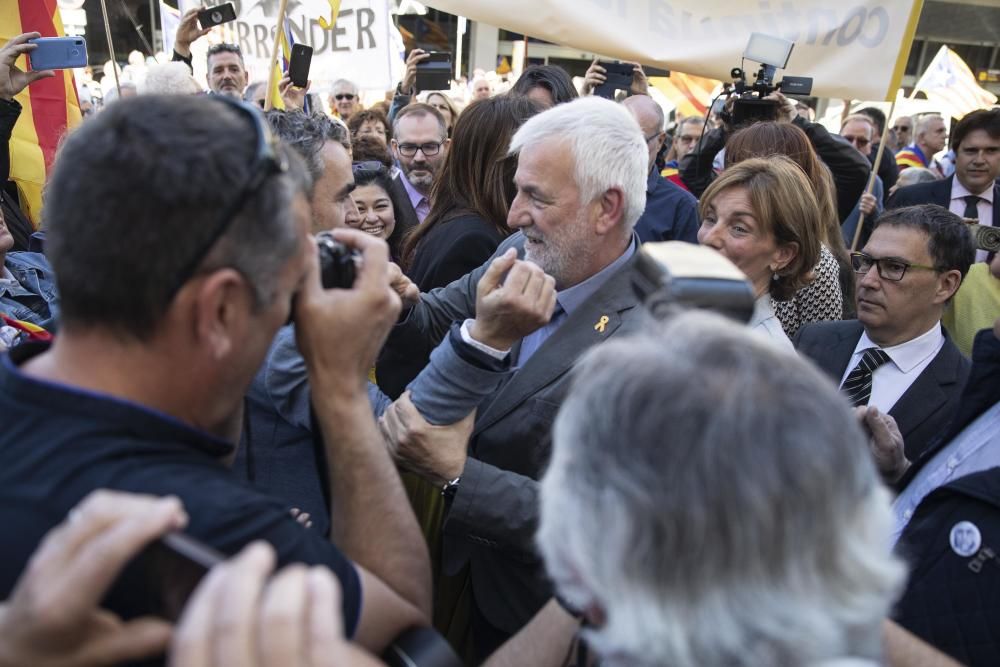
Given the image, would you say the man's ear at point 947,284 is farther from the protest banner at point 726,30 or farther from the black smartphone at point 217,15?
the black smartphone at point 217,15

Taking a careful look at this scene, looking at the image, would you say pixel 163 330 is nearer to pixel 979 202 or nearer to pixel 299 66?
pixel 299 66

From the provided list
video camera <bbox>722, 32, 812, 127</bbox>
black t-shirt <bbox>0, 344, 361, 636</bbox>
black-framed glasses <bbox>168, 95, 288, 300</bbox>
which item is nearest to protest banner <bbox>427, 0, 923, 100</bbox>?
video camera <bbox>722, 32, 812, 127</bbox>

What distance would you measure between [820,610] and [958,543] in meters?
0.97

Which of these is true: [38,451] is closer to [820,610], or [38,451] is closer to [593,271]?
[820,610]

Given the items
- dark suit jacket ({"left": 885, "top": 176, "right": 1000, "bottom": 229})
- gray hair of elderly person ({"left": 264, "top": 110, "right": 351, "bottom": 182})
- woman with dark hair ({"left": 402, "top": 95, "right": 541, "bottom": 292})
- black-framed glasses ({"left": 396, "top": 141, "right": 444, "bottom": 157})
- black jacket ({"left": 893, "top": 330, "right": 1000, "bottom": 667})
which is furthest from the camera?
dark suit jacket ({"left": 885, "top": 176, "right": 1000, "bottom": 229})

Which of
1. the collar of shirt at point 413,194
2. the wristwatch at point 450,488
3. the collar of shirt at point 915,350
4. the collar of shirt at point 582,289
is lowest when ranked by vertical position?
the collar of shirt at point 413,194

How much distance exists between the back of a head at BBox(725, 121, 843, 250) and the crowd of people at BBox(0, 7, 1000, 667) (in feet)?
4.19

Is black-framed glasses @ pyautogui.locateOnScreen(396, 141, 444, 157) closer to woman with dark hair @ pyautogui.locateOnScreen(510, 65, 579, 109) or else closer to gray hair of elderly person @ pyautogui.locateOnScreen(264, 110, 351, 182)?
woman with dark hair @ pyautogui.locateOnScreen(510, 65, 579, 109)

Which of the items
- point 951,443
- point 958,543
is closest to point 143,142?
point 958,543

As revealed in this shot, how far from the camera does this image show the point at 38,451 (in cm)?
95

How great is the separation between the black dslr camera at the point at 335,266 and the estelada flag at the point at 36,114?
3.13 meters

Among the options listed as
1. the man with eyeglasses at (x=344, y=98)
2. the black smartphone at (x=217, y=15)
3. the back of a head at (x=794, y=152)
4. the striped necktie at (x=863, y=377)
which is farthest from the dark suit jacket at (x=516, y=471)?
the man with eyeglasses at (x=344, y=98)

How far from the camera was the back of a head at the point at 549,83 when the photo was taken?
14.5ft

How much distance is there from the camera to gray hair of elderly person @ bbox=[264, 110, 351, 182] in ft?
6.94
